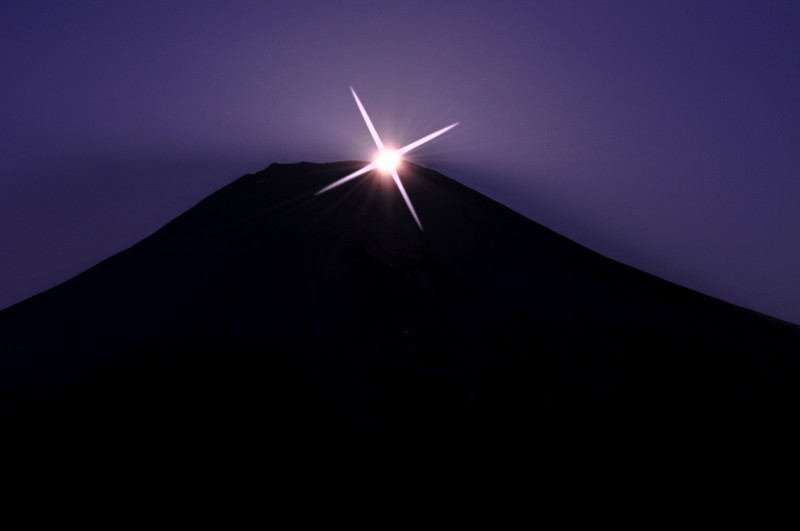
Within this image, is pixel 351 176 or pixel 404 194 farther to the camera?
pixel 351 176

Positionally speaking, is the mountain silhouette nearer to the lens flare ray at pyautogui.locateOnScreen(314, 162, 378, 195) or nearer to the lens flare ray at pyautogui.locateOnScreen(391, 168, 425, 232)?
the lens flare ray at pyautogui.locateOnScreen(391, 168, 425, 232)

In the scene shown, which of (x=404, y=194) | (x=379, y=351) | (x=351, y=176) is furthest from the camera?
(x=351, y=176)

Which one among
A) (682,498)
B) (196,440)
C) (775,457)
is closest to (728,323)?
(775,457)

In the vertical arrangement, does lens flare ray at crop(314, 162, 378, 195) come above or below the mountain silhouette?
above

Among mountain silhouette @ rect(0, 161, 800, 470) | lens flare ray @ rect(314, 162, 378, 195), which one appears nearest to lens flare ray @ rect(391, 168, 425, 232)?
mountain silhouette @ rect(0, 161, 800, 470)

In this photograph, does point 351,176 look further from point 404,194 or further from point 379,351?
point 379,351

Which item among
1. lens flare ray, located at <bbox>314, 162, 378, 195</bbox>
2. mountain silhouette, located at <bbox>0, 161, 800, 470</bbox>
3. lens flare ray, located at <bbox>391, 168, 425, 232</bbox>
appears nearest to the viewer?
mountain silhouette, located at <bbox>0, 161, 800, 470</bbox>

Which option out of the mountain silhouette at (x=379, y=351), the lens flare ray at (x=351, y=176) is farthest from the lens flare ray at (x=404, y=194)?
the lens flare ray at (x=351, y=176)

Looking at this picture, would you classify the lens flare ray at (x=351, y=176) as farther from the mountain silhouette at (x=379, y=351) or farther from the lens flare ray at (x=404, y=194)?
the mountain silhouette at (x=379, y=351)

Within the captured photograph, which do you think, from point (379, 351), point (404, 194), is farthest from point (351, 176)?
point (379, 351)
